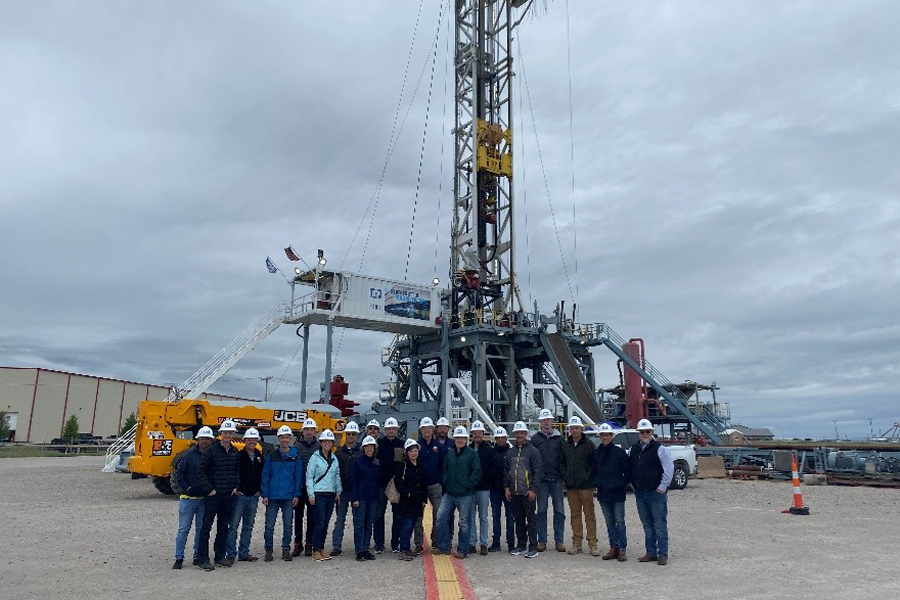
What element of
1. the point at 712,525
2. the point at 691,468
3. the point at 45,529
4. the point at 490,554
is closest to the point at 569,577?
the point at 490,554

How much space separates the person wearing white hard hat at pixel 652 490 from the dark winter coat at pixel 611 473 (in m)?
0.12

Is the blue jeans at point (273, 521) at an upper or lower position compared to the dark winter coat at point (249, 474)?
lower

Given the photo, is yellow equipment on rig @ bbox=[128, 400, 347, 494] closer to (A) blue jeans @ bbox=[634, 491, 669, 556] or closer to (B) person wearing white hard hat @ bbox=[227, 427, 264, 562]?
(B) person wearing white hard hat @ bbox=[227, 427, 264, 562]

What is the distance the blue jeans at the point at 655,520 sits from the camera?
8.20 metres

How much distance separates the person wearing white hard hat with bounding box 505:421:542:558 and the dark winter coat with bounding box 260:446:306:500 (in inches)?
106

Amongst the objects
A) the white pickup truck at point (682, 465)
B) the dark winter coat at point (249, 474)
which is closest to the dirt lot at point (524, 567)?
the dark winter coat at point (249, 474)

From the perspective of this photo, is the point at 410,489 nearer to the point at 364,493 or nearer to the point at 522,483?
the point at 364,493

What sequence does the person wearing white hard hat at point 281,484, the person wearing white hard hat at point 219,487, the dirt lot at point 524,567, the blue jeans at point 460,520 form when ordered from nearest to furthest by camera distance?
1. the dirt lot at point 524,567
2. the person wearing white hard hat at point 219,487
3. the person wearing white hard hat at point 281,484
4. the blue jeans at point 460,520

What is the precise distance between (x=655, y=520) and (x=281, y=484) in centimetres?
465

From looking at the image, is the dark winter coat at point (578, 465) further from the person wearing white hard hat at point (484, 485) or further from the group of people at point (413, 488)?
the person wearing white hard hat at point (484, 485)

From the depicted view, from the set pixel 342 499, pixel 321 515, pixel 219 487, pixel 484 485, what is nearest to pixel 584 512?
pixel 484 485

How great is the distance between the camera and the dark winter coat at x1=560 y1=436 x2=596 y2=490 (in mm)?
8898

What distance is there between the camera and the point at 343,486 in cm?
872

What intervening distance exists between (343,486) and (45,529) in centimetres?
588
